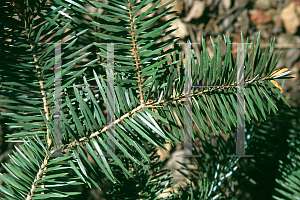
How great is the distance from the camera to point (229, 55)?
0.26 meters

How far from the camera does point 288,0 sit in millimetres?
1032

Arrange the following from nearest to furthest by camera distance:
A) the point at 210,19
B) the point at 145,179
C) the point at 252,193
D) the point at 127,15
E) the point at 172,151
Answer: the point at 127,15, the point at 145,179, the point at 252,193, the point at 172,151, the point at 210,19

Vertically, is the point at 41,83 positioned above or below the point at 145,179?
above

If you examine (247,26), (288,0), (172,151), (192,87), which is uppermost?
(288,0)

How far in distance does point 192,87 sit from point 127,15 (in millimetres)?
110

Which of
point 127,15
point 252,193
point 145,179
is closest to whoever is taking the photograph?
point 127,15

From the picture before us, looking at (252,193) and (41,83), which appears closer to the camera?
(41,83)

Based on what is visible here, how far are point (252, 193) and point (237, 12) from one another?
799mm

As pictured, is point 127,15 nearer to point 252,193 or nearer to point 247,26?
point 252,193

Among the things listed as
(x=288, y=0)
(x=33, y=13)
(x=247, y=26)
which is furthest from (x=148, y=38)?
(x=288, y=0)

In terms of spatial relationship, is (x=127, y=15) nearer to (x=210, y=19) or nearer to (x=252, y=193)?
(x=252, y=193)

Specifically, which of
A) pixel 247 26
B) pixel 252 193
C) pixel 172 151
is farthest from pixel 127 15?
pixel 247 26

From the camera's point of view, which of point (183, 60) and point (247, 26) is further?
point (247, 26)

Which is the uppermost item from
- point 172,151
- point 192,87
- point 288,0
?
point 288,0
